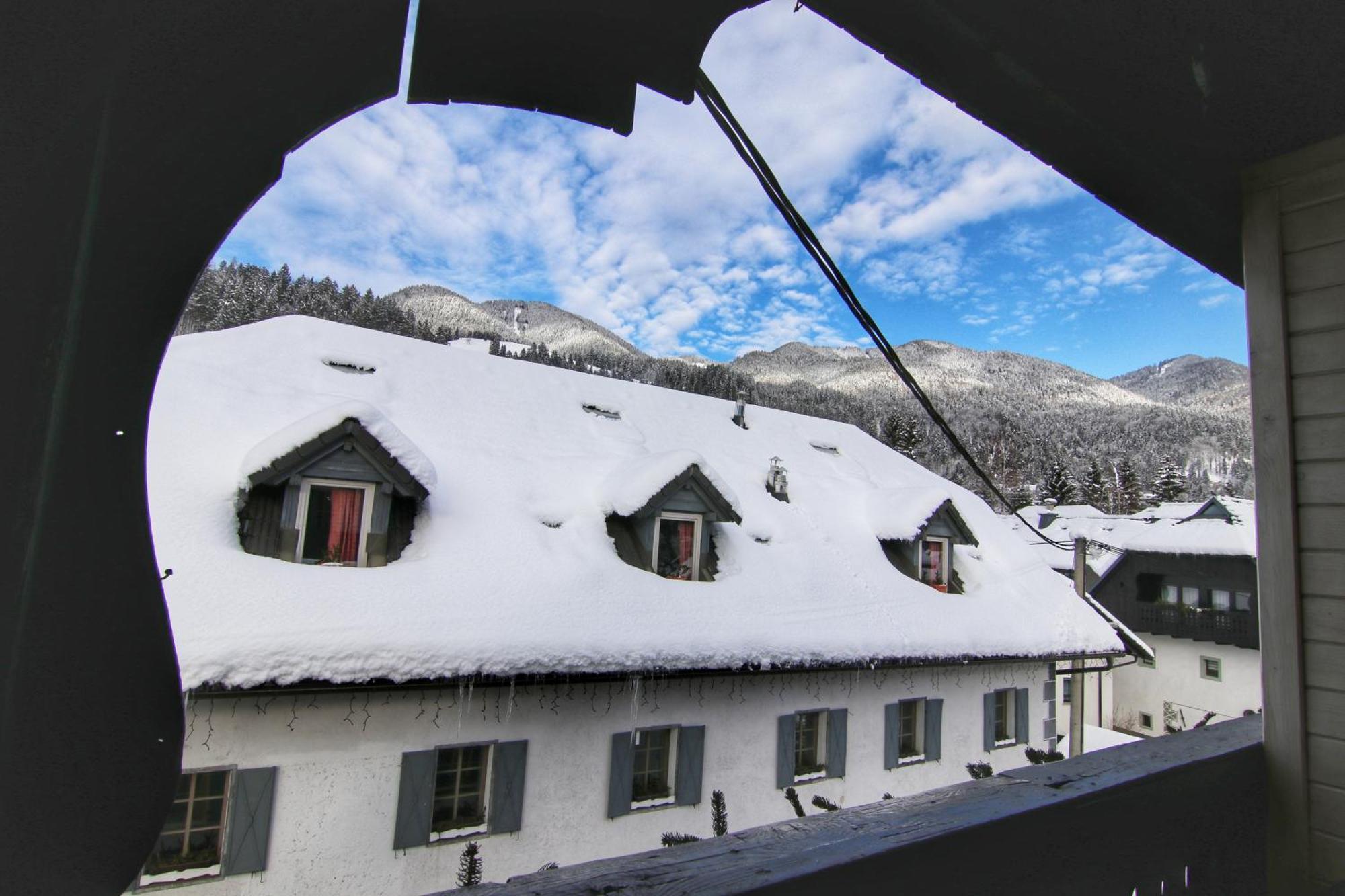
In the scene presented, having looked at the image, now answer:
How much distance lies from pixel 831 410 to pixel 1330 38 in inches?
1346

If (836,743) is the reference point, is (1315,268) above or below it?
above

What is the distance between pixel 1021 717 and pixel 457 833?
7.03 metres

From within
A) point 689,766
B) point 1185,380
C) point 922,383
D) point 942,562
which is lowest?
point 689,766

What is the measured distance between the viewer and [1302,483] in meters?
1.59

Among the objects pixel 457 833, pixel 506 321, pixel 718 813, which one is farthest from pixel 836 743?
pixel 506 321

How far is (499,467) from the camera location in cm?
709

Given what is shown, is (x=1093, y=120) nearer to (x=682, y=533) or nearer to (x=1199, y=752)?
(x=1199, y=752)

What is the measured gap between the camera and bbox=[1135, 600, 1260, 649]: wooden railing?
14602mm

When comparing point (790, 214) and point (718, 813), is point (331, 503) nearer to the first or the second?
point (718, 813)

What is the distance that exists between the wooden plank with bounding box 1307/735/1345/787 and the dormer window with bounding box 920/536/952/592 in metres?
7.28

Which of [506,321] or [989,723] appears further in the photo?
[506,321]

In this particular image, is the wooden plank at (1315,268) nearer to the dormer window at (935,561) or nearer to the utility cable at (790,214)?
the utility cable at (790,214)

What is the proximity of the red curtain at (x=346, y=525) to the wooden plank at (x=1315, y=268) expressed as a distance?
5.84m

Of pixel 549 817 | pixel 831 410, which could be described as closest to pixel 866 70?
pixel 549 817
